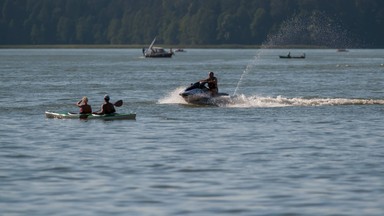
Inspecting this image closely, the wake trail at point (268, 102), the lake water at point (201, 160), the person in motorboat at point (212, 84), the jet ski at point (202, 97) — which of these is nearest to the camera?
the lake water at point (201, 160)

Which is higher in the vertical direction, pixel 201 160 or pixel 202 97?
pixel 201 160

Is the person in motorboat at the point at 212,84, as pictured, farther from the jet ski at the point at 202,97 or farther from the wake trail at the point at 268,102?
the wake trail at the point at 268,102

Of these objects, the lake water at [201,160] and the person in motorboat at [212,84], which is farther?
the person in motorboat at [212,84]

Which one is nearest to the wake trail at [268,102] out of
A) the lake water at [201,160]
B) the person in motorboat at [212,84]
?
the lake water at [201,160]

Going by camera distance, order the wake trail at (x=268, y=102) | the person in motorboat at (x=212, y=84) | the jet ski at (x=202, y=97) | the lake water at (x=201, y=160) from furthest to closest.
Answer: the wake trail at (x=268, y=102), the jet ski at (x=202, y=97), the person in motorboat at (x=212, y=84), the lake water at (x=201, y=160)

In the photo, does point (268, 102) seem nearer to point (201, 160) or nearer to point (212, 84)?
point (212, 84)

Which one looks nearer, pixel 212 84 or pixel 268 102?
pixel 212 84

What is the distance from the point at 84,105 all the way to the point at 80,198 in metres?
21.5

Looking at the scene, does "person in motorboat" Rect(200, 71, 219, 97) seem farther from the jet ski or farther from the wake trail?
the wake trail

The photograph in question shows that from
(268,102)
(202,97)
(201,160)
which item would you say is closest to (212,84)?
(202,97)

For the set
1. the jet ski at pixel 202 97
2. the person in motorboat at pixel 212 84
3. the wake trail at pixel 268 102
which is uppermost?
the person in motorboat at pixel 212 84

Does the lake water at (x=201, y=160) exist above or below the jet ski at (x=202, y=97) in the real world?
above

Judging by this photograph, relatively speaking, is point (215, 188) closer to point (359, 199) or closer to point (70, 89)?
point (359, 199)

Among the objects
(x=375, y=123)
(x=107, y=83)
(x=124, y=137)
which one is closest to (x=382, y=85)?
(x=107, y=83)
